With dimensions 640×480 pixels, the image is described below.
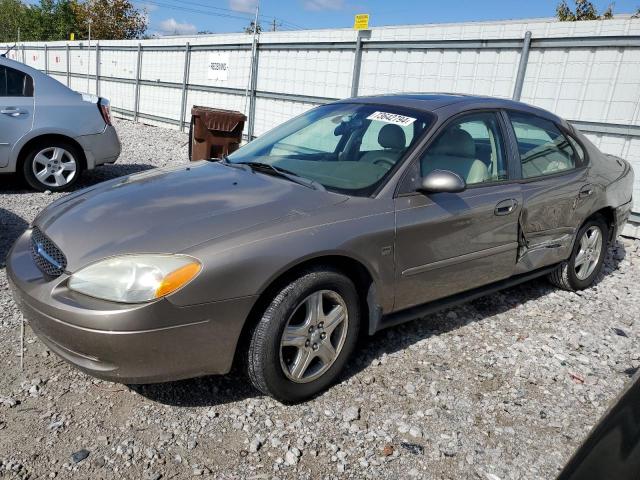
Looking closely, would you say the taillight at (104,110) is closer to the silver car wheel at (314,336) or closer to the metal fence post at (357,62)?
the metal fence post at (357,62)

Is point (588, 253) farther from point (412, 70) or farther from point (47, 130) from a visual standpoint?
point (47, 130)

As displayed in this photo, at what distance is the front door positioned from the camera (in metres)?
2.98

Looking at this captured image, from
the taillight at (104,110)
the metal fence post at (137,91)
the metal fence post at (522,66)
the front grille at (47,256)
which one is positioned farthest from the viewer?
the metal fence post at (137,91)

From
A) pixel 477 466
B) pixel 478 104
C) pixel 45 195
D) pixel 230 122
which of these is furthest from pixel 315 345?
pixel 230 122

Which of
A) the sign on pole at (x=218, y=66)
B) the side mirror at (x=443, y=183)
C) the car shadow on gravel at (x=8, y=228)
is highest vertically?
the sign on pole at (x=218, y=66)

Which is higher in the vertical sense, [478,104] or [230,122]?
[478,104]

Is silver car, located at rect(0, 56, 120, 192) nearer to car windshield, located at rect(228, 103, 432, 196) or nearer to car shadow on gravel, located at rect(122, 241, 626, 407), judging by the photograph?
car windshield, located at rect(228, 103, 432, 196)

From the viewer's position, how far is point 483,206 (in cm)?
330

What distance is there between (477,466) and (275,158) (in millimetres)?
2149

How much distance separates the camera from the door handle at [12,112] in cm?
607

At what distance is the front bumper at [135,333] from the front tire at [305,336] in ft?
0.48

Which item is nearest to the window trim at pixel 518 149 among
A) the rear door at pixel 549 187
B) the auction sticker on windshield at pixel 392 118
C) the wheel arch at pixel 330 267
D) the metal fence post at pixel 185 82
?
the rear door at pixel 549 187

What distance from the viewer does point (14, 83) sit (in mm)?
6203

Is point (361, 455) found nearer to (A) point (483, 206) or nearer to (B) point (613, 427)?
(B) point (613, 427)
